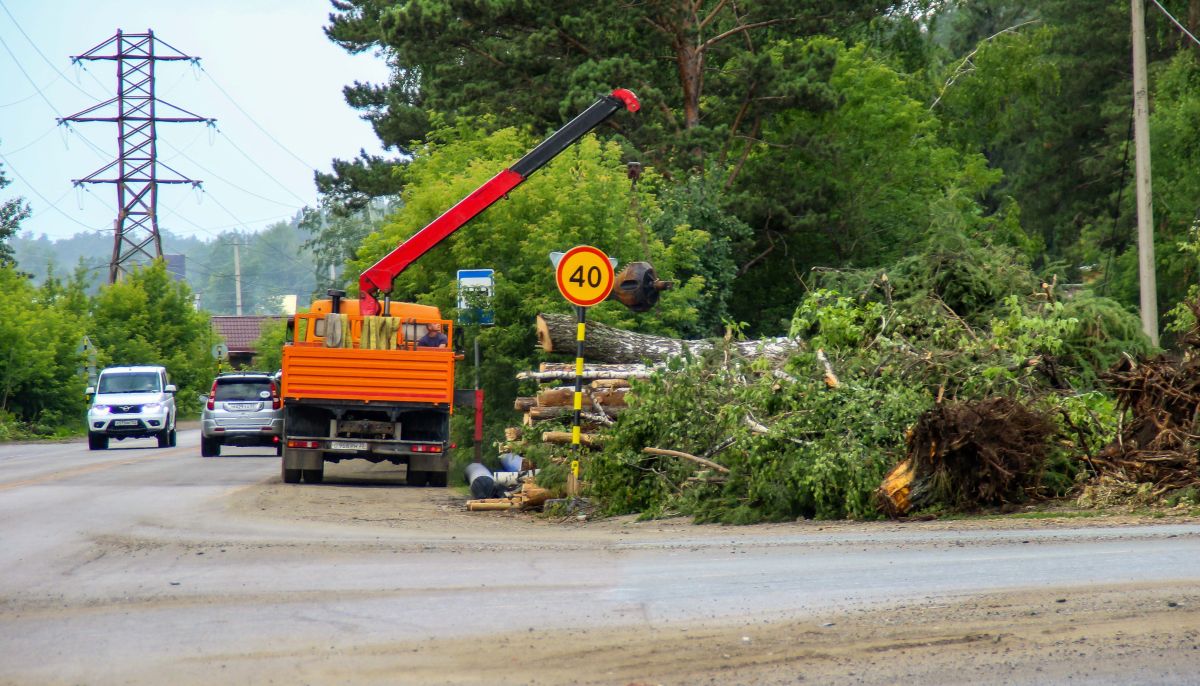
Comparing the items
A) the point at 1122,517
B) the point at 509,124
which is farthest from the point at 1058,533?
the point at 509,124

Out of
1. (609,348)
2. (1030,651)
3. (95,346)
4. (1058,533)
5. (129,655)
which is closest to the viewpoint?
(1030,651)

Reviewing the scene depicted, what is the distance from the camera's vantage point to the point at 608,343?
20.5 m

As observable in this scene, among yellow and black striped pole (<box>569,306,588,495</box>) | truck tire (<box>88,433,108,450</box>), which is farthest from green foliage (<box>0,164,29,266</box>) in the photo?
yellow and black striped pole (<box>569,306,588,495</box>)

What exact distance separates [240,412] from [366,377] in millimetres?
13535

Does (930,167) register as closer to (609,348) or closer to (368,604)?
(609,348)

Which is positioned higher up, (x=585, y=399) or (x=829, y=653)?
(x=585, y=399)

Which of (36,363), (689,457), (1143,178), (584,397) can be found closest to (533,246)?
(584,397)

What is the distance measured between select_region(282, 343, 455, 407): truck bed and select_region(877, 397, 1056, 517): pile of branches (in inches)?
385

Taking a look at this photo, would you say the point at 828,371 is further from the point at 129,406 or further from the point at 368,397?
the point at 129,406

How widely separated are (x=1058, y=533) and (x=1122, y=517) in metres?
1.47

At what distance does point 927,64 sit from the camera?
5053 cm

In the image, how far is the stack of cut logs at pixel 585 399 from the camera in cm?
1814

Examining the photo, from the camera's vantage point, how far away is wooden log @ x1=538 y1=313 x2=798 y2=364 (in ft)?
67.0

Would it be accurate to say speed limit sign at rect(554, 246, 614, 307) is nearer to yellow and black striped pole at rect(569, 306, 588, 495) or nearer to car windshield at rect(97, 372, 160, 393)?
yellow and black striped pole at rect(569, 306, 588, 495)
